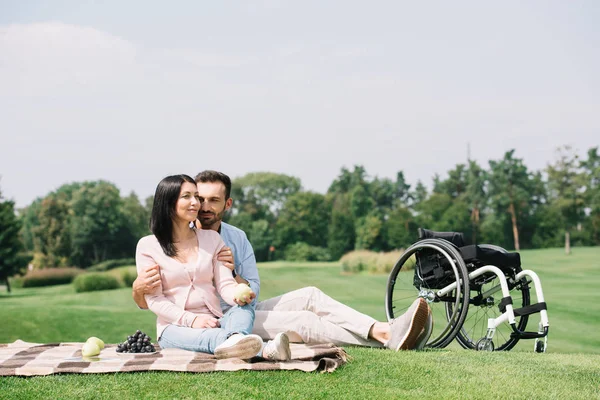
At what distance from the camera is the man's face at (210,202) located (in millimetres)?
3926

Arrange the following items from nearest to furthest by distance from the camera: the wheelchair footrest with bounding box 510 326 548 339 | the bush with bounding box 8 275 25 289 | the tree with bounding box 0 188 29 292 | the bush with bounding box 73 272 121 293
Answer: the wheelchair footrest with bounding box 510 326 548 339 < the bush with bounding box 73 272 121 293 < the tree with bounding box 0 188 29 292 < the bush with bounding box 8 275 25 289

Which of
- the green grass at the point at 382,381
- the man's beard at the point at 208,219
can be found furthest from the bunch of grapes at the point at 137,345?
the man's beard at the point at 208,219

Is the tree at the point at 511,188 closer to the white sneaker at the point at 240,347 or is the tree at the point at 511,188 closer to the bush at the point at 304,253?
the bush at the point at 304,253

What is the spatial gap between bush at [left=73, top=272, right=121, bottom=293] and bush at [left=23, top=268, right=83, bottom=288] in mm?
3869

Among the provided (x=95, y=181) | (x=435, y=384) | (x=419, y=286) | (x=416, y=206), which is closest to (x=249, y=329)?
(x=435, y=384)

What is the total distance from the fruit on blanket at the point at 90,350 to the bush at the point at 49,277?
18371 mm

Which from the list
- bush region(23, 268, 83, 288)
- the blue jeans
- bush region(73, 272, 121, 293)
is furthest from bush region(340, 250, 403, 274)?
the blue jeans

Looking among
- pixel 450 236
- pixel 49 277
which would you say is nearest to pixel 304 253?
pixel 49 277

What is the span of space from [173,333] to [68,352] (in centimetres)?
79

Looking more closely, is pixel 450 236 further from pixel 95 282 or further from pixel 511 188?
pixel 511 188

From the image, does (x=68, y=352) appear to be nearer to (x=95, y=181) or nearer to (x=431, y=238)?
(x=431, y=238)

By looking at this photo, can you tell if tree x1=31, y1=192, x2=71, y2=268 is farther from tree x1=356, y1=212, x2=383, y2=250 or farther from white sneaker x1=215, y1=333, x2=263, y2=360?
white sneaker x1=215, y1=333, x2=263, y2=360

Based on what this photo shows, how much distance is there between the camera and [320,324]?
3.86 meters

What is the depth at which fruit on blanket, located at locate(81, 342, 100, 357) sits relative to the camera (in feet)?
12.2
